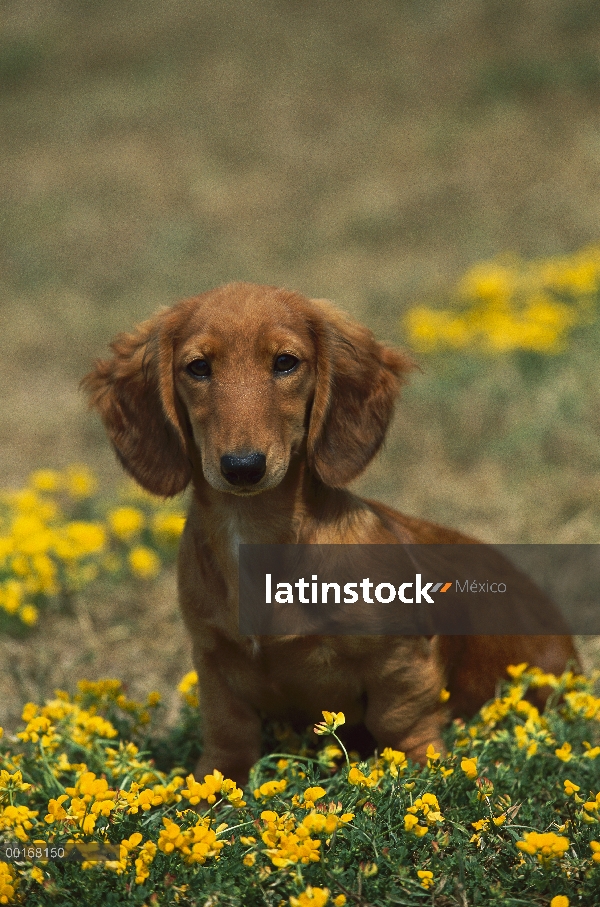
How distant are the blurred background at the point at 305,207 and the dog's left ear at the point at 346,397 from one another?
1395 mm

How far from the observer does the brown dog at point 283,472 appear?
8.08 feet

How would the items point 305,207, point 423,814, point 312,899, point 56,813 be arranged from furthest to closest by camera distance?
point 305,207 < point 423,814 < point 56,813 < point 312,899

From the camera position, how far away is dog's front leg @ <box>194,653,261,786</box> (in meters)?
2.65

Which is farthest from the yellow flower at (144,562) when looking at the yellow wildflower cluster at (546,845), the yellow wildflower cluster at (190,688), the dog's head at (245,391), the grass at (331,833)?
the yellow wildflower cluster at (546,845)

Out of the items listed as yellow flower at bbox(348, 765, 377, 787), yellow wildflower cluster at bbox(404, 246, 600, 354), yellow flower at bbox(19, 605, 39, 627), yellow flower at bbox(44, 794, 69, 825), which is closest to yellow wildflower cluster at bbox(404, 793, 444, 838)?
yellow flower at bbox(348, 765, 377, 787)

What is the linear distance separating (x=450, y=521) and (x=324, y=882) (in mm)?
2638

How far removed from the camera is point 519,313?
18.5 ft

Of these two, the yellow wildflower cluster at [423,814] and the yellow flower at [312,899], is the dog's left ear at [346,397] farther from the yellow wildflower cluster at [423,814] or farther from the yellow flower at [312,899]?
the yellow flower at [312,899]

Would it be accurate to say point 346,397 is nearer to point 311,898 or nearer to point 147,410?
point 147,410

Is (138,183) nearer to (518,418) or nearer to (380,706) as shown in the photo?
(518,418)

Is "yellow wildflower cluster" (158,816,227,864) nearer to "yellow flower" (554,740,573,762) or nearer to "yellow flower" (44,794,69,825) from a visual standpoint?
"yellow flower" (44,794,69,825)

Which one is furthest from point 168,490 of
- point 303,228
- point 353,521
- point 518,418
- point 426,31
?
point 426,31

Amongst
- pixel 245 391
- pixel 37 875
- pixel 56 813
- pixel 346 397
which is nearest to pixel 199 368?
pixel 245 391

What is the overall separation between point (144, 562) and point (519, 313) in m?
2.85
